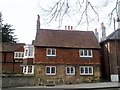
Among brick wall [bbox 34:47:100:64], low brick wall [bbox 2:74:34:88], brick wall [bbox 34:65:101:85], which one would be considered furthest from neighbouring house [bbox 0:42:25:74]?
low brick wall [bbox 2:74:34:88]

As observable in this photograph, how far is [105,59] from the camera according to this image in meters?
43.4

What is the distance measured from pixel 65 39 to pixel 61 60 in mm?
4492

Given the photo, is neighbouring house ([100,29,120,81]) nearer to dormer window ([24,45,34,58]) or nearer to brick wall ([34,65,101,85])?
brick wall ([34,65,101,85])

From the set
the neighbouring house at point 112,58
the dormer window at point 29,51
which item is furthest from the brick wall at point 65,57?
the dormer window at point 29,51

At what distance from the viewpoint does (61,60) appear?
3922 cm

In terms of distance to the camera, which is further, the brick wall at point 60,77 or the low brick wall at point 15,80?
the brick wall at point 60,77

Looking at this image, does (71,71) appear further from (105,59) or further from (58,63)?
(105,59)

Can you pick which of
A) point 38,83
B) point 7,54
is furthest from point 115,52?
point 7,54

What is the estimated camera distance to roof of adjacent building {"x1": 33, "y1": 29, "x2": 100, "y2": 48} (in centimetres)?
4012

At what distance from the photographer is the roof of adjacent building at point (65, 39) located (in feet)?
132

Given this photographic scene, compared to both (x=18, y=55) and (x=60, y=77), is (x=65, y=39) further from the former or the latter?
(x=18, y=55)

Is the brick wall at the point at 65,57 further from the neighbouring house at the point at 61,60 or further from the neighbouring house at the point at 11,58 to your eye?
the neighbouring house at the point at 11,58

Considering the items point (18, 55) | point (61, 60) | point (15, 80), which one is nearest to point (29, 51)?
point (61, 60)

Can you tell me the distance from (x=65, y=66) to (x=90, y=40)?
22.9 feet
